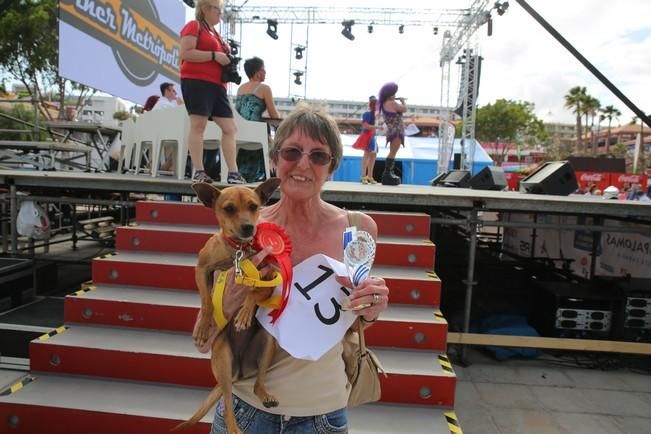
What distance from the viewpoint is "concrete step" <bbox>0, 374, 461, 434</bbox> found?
2.64m

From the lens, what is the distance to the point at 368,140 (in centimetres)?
711

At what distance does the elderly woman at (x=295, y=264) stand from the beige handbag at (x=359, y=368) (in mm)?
44

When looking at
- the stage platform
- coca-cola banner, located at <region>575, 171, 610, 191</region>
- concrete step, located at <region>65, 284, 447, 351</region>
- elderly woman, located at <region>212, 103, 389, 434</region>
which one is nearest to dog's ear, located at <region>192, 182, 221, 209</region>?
elderly woman, located at <region>212, 103, 389, 434</region>

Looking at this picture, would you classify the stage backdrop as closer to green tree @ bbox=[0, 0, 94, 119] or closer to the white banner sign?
green tree @ bbox=[0, 0, 94, 119]

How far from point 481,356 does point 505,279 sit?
3.71 metres

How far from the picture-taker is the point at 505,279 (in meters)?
8.02

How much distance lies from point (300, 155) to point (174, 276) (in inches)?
102

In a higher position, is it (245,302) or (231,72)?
(231,72)

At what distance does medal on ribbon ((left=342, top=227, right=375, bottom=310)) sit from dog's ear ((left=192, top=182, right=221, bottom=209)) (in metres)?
0.47

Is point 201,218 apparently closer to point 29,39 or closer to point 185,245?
point 185,245

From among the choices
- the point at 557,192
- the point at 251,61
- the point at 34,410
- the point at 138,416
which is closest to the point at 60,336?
the point at 34,410

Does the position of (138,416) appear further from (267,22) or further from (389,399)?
(267,22)

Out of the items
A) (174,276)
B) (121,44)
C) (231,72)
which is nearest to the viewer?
(174,276)

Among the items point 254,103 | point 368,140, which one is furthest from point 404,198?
point 368,140
